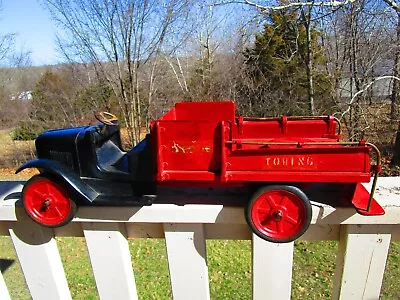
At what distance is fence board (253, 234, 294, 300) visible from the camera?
82 centimetres

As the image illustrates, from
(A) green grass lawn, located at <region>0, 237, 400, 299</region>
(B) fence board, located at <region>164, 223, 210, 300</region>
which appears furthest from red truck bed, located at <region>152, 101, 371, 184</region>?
(A) green grass lawn, located at <region>0, 237, 400, 299</region>

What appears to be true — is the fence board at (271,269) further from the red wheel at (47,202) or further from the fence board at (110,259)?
the red wheel at (47,202)

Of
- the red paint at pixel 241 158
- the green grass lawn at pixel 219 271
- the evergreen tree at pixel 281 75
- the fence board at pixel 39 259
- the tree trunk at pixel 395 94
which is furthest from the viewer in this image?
the evergreen tree at pixel 281 75

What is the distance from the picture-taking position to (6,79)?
9.55 meters

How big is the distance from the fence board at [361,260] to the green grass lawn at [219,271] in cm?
212

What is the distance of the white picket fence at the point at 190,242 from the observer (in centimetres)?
78

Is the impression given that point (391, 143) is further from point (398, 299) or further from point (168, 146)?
point (168, 146)

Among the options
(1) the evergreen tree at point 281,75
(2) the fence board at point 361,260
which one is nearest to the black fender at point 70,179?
(2) the fence board at point 361,260

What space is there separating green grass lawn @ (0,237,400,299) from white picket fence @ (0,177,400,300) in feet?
6.31

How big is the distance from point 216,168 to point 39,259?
607 mm

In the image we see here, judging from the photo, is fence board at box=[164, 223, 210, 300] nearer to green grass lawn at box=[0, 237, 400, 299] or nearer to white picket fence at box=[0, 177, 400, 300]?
white picket fence at box=[0, 177, 400, 300]

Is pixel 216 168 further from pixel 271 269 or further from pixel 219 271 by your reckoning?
pixel 219 271

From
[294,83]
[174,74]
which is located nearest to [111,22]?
[174,74]

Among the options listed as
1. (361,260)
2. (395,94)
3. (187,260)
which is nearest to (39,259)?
(187,260)
